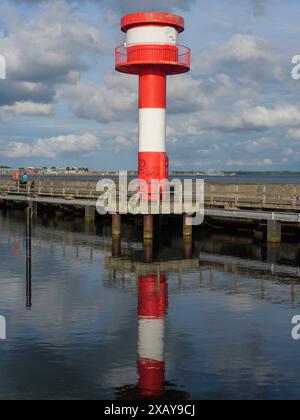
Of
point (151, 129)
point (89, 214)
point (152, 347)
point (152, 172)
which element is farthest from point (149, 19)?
point (152, 347)

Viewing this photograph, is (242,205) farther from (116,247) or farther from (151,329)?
(151,329)

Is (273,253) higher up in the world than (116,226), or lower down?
lower down

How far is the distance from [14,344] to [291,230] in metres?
22.8

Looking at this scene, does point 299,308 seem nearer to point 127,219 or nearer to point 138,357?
point 138,357

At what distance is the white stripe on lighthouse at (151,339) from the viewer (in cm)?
1385

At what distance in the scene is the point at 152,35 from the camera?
2988 centimetres

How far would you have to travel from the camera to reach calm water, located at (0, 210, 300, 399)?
1202 centimetres

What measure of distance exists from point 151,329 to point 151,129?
53.6 ft

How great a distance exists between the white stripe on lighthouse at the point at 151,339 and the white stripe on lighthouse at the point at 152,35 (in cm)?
1743

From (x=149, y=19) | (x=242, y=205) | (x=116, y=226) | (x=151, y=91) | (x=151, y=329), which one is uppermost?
(x=149, y=19)

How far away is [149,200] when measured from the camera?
3072 centimetres

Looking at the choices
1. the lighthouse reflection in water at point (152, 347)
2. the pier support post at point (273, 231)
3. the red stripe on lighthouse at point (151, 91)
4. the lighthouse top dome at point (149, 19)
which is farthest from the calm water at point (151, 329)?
the lighthouse top dome at point (149, 19)
